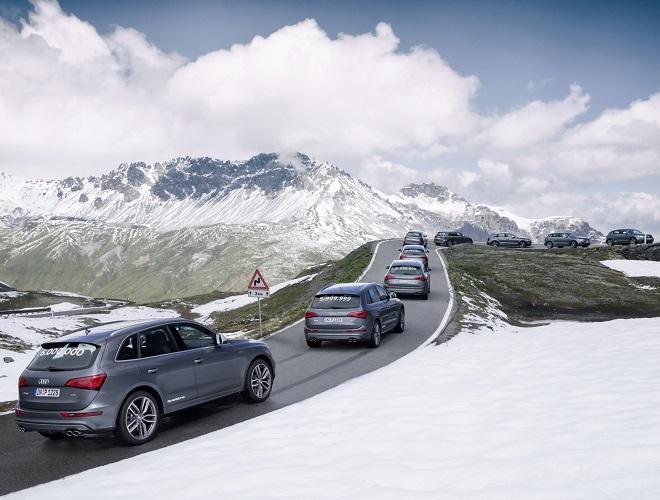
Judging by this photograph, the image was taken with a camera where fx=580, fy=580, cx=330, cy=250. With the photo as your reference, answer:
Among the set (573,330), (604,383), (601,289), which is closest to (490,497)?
(604,383)

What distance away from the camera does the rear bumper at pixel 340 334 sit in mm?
16578

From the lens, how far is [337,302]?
17.2m

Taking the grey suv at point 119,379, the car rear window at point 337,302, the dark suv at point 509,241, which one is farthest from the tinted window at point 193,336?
the dark suv at point 509,241

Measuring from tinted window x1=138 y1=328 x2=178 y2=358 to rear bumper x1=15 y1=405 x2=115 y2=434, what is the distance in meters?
1.09

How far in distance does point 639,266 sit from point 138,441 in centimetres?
4601

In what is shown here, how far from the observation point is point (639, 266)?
45688 mm

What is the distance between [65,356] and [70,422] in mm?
989

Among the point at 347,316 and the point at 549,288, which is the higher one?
the point at 347,316

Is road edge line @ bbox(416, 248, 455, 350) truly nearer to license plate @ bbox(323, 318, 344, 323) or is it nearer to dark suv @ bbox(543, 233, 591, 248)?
license plate @ bbox(323, 318, 344, 323)

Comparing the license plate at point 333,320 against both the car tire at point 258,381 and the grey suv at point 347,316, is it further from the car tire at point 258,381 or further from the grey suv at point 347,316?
the car tire at point 258,381

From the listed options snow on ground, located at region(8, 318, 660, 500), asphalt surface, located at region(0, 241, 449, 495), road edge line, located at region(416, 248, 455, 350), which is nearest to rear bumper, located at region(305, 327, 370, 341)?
asphalt surface, located at region(0, 241, 449, 495)

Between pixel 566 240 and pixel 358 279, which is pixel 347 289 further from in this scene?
pixel 566 240

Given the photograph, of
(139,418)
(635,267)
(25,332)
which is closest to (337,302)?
(139,418)

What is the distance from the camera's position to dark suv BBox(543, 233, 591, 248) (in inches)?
2488
